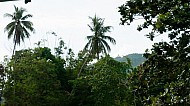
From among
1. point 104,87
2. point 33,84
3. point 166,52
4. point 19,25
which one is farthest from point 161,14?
→ point 19,25

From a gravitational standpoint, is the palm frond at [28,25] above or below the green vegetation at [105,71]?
above

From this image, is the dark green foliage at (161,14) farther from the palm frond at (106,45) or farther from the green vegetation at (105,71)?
the palm frond at (106,45)

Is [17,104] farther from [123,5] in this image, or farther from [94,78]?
[123,5]

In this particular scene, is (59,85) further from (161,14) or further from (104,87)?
(161,14)

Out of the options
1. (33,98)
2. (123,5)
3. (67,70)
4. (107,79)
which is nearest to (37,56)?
(67,70)

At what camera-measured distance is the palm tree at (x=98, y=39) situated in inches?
1421

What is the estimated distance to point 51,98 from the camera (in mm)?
24016

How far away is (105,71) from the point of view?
79.5ft

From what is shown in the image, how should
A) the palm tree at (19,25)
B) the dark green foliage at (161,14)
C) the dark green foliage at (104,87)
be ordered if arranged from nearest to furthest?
the dark green foliage at (161,14)
the dark green foliage at (104,87)
the palm tree at (19,25)

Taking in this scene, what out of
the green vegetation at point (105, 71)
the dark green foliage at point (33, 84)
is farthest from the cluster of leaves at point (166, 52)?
the dark green foliage at point (33, 84)

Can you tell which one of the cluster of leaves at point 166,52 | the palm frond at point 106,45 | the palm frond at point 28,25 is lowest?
the cluster of leaves at point 166,52

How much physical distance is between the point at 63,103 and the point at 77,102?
1.15 metres

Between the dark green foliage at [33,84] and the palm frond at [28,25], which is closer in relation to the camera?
the dark green foliage at [33,84]

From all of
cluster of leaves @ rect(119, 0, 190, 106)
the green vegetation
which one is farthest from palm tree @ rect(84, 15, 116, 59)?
cluster of leaves @ rect(119, 0, 190, 106)
